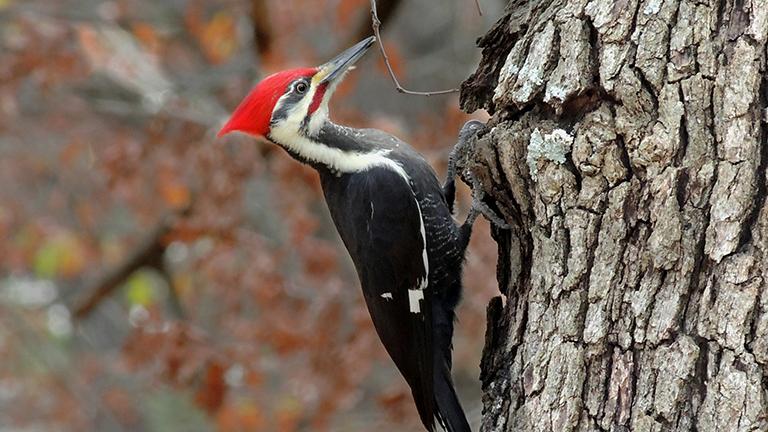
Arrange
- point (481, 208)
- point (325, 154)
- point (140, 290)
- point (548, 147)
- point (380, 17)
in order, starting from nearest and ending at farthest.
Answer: point (548, 147) < point (481, 208) < point (325, 154) < point (380, 17) < point (140, 290)

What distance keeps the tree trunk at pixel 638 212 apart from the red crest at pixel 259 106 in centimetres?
96

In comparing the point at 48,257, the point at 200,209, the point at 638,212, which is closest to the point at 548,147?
the point at 638,212

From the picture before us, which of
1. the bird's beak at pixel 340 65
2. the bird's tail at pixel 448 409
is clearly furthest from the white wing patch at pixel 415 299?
the bird's beak at pixel 340 65

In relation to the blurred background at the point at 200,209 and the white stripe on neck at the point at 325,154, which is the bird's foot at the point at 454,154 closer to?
the white stripe on neck at the point at 325,154

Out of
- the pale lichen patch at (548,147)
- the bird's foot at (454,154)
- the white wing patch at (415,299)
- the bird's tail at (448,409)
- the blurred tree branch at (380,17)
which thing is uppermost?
the blurred tree branch at (380,17)

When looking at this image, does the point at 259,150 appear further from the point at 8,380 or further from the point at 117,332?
the point at 8,380

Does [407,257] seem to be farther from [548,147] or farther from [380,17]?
[380,17]

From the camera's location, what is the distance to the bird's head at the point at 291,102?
3223 millimetres

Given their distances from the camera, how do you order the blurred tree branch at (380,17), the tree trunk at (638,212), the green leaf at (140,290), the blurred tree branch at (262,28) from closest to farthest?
the tree trunk at (638,212) → the blurred tree branch at (380,17) → the blurred tree branch at (262,28) → the green leaf at (140,290)

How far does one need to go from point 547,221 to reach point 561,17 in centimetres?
47

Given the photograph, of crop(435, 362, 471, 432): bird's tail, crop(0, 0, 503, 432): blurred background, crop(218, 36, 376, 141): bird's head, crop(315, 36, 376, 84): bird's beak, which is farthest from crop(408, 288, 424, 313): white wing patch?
crop(0, 0, 503, 432): blurred background

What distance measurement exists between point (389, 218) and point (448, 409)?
0.62 metres

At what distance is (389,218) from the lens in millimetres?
3219

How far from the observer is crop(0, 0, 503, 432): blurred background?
5.20 meters
